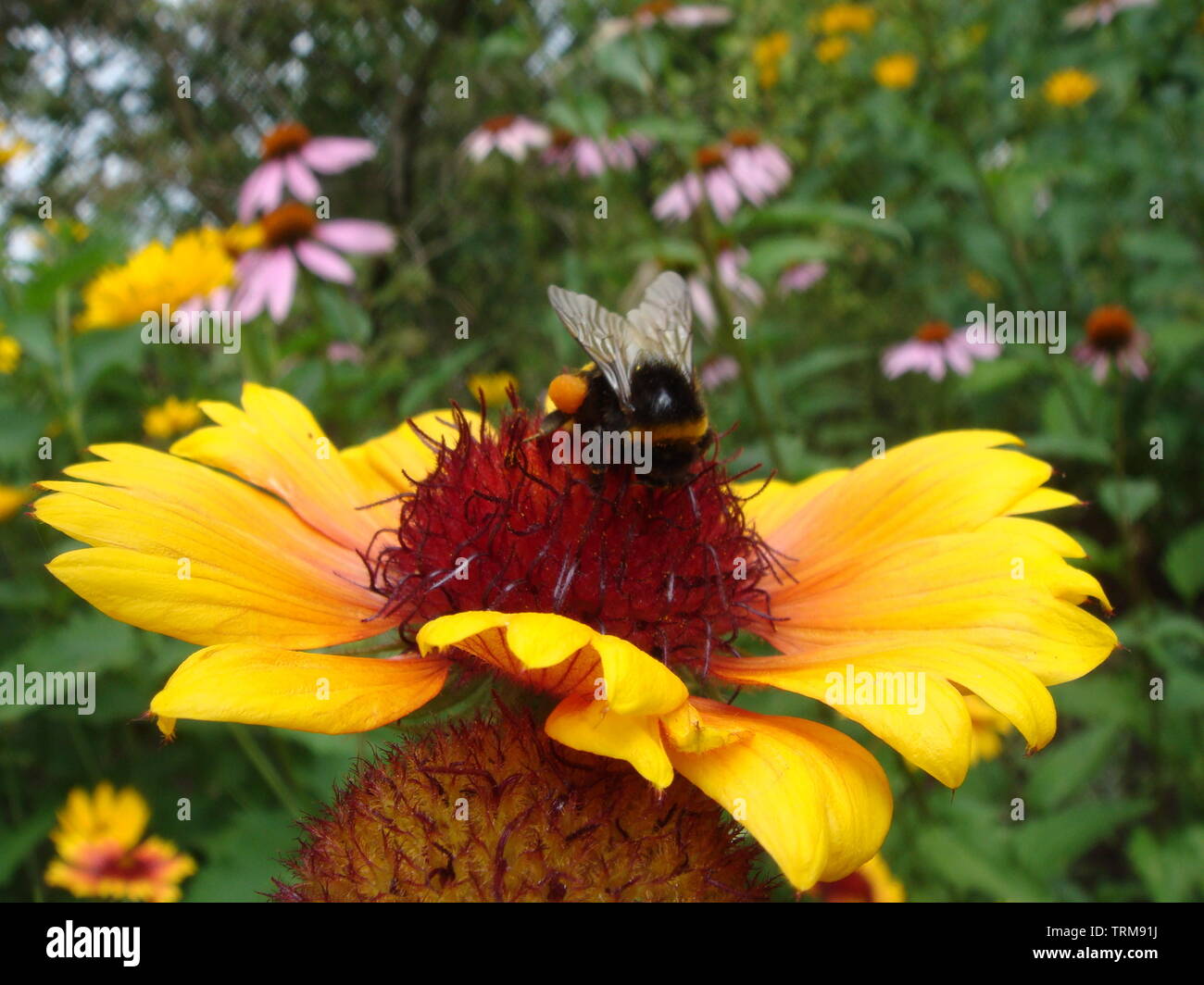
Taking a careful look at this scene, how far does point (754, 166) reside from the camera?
4.32 metres

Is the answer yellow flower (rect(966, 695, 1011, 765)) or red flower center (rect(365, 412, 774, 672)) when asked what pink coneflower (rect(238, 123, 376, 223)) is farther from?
yellow flower (rect(966, 695, 1011, 765))

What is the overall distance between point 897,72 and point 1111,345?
266cm

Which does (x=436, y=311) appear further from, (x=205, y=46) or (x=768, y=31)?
(x=768, y=31)

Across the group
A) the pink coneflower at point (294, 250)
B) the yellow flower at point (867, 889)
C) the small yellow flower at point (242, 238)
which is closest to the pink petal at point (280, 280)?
the pink coneflower at point (294, 250)

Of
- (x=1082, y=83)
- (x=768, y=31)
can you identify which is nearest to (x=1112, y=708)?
(x=1082, y=83)

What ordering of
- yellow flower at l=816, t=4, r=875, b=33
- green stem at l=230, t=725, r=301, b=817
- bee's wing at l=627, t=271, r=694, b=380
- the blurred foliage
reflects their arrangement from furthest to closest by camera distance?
yellow flower at l=816, t=4, r=875, b=33 < the blurred foliage < green stem at l=230, t=725, r=301, b=817 < bee's wing at l=627, t=271, r=694, b=380

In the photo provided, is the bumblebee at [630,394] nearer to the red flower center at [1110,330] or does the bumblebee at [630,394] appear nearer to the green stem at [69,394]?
the green stem at [69,394]

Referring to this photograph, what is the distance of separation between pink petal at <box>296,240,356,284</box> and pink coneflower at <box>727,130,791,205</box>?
1.73 m

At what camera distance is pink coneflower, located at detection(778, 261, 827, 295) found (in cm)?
482

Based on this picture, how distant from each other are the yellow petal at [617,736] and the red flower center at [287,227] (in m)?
2.72

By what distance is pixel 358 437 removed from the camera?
309cm

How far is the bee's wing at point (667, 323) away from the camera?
4.16 feet

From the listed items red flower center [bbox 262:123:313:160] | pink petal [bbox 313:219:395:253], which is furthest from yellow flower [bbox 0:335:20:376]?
red flower center [bbox 262:123:313:160]
